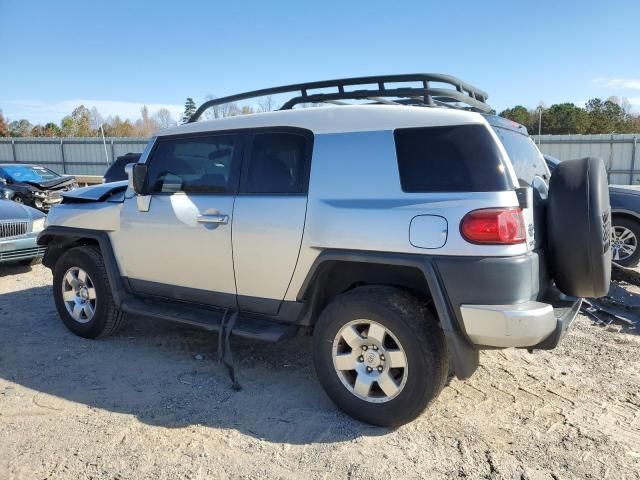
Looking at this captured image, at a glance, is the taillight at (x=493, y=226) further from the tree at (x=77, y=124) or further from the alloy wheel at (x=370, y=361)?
the tree at (x=77, y=124)

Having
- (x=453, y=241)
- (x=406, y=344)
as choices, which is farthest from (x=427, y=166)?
(x=406, y=344)

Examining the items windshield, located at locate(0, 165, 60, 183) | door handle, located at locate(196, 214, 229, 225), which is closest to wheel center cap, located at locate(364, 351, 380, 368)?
door handle, located at locate(196, 214, 229, 225)

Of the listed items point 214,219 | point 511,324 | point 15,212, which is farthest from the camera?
point 15,212

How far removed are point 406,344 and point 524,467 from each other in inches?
35.5

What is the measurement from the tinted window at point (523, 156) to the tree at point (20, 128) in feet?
221

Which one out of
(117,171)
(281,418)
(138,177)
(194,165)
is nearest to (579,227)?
(281,418)

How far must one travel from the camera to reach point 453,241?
2826mm

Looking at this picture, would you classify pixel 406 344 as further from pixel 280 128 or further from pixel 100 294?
pixel 100 294

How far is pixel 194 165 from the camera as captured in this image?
4121 mm

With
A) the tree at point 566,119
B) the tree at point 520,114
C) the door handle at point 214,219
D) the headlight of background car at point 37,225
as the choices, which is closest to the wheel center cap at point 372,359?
the door handle at point 214,219

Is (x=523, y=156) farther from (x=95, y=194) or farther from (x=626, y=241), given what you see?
(x=626, y=241)

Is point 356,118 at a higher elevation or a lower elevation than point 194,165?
higher

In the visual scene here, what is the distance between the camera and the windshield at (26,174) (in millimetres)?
15445

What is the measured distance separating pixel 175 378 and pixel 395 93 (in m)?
2.71
